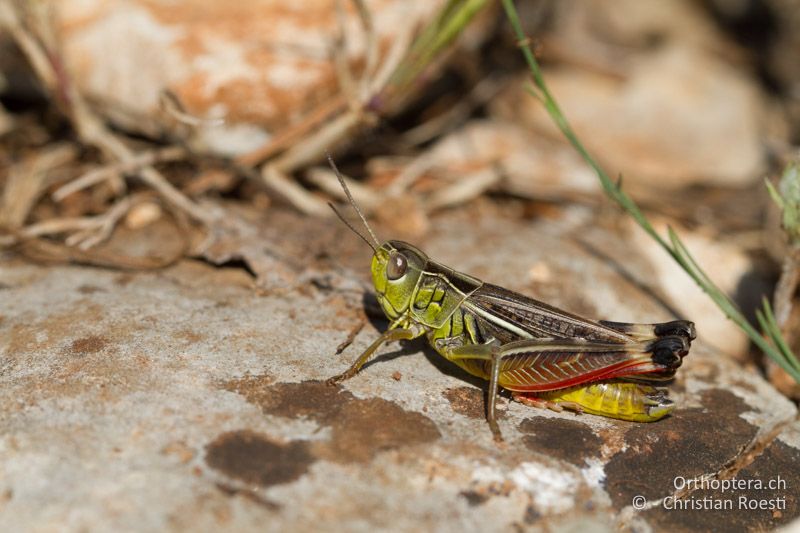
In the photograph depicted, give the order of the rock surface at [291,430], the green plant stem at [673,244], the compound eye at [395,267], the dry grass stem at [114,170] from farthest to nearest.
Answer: the dry grass stem at [114,170]
the compound eye at [395,267]
the green plant stem at [673,244]
the rock surface at [291,430]

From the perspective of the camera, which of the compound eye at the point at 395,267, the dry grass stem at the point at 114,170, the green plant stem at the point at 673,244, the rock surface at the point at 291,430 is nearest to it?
the rock surface at the point at 291,430

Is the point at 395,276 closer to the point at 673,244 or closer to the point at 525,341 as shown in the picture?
the point at 525,341

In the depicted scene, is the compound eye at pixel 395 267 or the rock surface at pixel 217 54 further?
the rock surface at pixel 217 54

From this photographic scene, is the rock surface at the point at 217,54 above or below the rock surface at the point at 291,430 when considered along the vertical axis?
above

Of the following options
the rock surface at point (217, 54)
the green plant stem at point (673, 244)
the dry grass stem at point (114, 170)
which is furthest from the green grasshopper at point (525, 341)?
the dry grass stem at point (114, 170)

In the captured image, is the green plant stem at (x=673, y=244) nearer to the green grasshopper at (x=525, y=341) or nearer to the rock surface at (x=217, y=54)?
the green grasshopper at (x=525, y=341)

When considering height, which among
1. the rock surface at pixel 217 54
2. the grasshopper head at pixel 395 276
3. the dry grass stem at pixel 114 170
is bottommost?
the dry grass stem at pixel 114 170

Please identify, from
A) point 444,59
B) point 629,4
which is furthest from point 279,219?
point 629,4

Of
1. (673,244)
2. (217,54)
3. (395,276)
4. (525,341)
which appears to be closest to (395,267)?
(395,276)

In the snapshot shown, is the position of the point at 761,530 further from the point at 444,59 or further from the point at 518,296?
the point at 444,59
